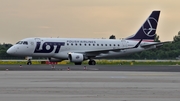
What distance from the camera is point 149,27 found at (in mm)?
65438

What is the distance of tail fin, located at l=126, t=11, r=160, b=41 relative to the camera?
6456 centimetres

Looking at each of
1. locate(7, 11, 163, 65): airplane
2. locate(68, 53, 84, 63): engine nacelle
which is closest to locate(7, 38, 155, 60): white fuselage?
locate(7, 11, 163, 65): airplane

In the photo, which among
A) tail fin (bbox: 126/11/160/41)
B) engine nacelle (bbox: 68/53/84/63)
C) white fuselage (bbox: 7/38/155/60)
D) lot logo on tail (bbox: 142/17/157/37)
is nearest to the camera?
engine nacelle (bbox: 68/53/84/63)

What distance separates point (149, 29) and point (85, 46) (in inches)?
376

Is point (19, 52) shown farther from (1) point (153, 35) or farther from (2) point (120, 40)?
(1) point (153, 35)

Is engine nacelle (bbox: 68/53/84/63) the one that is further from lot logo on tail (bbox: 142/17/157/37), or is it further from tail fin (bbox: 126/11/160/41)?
lot logo on tail (bbox: 142/17/157/37)

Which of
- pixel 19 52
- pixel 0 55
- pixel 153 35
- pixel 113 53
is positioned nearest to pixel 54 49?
pixel 19 52

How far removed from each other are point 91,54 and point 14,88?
1558 inches

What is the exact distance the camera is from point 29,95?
17812 millimetres

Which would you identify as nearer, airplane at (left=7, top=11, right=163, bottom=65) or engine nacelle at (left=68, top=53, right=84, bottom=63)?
engine nacelle at (left=68, top=53, right=84, bottom=63)

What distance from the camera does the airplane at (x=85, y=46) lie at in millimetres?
57188

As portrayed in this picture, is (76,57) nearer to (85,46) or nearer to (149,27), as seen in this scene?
(85,46)

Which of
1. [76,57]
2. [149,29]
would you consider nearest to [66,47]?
[76,57]

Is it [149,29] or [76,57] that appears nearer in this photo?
[76,57]
